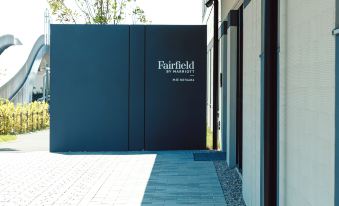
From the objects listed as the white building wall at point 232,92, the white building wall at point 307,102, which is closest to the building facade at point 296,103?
the white building wall at point 307,102

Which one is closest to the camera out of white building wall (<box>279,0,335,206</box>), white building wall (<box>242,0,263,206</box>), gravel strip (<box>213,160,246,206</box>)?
white building wall (<box>279,0,335,206</box>)

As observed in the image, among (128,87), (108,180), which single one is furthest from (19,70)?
(108,180)

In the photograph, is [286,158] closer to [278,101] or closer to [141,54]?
[278,101]

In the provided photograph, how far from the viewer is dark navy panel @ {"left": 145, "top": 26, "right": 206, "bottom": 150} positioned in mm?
17172

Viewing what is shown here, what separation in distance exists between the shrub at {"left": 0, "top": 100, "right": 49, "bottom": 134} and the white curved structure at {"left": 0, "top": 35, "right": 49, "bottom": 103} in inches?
588

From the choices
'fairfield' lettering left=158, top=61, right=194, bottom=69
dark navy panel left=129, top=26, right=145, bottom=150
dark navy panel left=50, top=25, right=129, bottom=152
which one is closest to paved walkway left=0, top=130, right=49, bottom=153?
dark navy panel left=50, top=25, right=129, bottom=152

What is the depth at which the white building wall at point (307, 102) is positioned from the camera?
3.92 m

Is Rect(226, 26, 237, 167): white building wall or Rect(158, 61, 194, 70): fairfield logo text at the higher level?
Rect(158, 61, 194, 70): fairfield logo text

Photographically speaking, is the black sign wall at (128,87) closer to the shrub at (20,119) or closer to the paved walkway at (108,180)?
the paved walkway at (108,180)

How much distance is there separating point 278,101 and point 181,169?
7.06 metres

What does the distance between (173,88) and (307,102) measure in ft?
41.6

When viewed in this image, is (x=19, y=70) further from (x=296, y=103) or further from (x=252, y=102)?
(x=296, y=103)

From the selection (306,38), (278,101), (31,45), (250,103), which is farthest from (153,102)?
(31,45)

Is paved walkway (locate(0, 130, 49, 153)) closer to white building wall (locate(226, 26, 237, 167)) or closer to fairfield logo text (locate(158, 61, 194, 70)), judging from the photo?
fairfield logo text (locate(158, 61, 194, 70))
